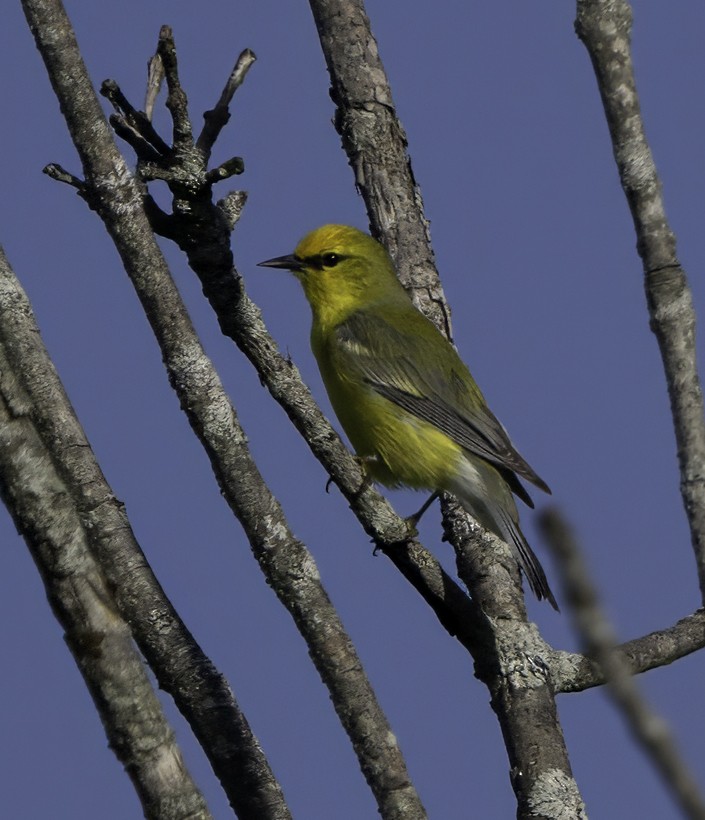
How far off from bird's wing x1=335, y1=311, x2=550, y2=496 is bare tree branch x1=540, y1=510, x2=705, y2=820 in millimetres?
5481

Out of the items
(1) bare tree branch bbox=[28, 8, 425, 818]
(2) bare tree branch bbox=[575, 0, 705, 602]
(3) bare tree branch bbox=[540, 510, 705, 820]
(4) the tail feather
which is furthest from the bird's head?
(3) bare tree branch bbox=[540, 510, 705, 820]

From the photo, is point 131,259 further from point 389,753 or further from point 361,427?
point 361,427

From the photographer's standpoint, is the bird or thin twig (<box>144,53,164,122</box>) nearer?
thin twig (<box>144,53,164,122</box>)

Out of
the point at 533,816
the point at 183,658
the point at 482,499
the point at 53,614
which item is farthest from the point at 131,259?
the point at 482,499

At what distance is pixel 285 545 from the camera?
419 cm

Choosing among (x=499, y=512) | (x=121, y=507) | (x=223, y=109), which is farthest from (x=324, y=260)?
(x=121, y=507)

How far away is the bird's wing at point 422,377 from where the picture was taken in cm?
723

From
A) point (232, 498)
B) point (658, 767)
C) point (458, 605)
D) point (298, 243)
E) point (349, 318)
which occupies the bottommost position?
point (658, 767)

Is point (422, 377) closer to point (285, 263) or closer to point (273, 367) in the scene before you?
point (285, 263)

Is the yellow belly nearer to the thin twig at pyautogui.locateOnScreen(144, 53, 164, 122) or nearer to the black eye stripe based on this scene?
the black eye stripe

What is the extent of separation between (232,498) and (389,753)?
103 centimetres

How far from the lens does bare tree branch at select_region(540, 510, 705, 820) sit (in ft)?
4.81

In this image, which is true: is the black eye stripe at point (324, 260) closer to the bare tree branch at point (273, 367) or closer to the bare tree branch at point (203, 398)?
the bare tree branch at point (273, 367)

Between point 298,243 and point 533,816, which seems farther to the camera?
point 298,243
